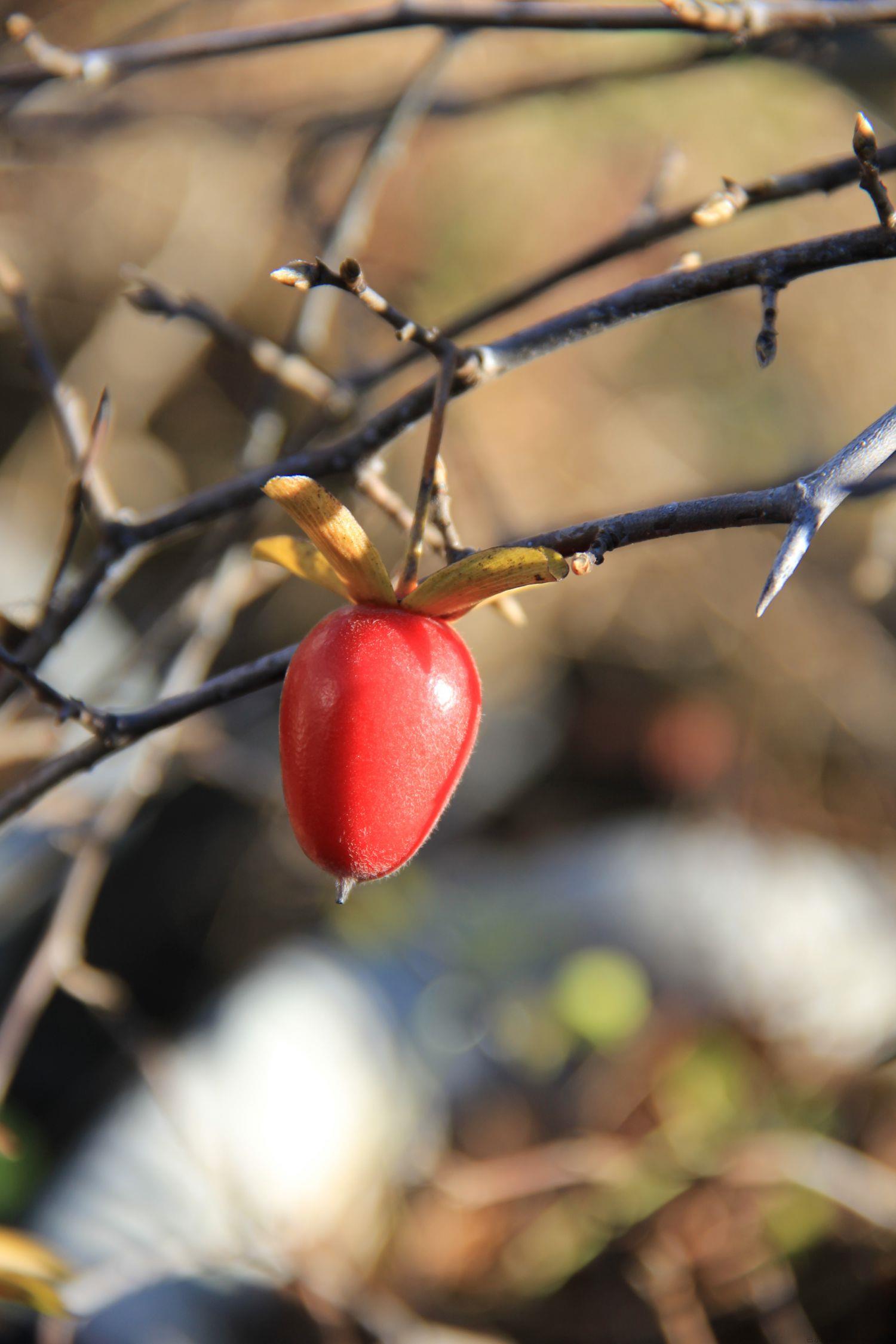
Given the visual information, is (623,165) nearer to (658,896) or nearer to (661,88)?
(661,88)

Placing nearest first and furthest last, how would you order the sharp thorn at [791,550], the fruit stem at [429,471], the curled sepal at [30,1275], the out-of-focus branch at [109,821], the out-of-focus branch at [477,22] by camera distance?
the sharp thorn at [791,550] → the fruit stem at [429,471] → the curled sepal at [30,1275] → the out-of-focus branch at [477,22] → the out-of-focus branch at [109,821]

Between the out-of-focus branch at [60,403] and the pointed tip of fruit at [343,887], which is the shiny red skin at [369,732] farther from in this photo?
the out-of-focus branch at [60,403]

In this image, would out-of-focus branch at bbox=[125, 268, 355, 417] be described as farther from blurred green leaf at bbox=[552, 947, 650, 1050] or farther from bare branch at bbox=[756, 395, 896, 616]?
blurred green leaf at bbox=[552, 947, 650, 1050]

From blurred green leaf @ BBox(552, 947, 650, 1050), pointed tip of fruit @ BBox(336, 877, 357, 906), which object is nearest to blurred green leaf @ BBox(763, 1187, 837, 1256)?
blurred green leaf @ BBox(552, 947, 650, 1050)

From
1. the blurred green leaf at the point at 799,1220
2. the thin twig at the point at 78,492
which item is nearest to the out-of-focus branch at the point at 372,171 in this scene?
the thin twig at the point at 78,492

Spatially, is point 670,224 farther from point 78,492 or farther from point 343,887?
point 343,887

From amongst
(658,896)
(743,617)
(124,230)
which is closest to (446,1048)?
(658,896)
